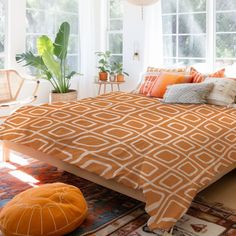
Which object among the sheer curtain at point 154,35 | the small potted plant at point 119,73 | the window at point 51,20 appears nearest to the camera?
the sheer curtain at point 154,35

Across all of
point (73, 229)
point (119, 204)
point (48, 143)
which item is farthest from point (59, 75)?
point (73, 229)

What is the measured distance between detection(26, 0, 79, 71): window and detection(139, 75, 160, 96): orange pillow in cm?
209

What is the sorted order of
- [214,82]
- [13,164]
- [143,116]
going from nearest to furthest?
[143,116], [13,164], [214,82]

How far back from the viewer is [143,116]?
3086mm

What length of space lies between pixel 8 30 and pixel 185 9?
8.42ft

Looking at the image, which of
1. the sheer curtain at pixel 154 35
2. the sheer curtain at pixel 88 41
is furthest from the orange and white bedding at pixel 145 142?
the sheer curtain at pixel 88 41

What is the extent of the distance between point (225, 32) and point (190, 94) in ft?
5.00

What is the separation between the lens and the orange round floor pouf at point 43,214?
202cm

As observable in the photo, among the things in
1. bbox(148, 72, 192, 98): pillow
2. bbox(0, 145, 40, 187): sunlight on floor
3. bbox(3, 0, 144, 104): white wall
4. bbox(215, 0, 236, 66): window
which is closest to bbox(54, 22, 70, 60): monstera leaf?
bbox(3, 0, 144, 104): white wall

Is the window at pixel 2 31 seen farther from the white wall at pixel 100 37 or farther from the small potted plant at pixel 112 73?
the small potted plant at pixel 112 73

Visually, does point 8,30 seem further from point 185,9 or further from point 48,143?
point 48,143

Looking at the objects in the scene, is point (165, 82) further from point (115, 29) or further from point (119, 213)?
point (115, 29)

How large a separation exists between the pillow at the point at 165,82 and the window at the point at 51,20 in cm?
231

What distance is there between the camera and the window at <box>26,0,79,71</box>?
545 centimetres
